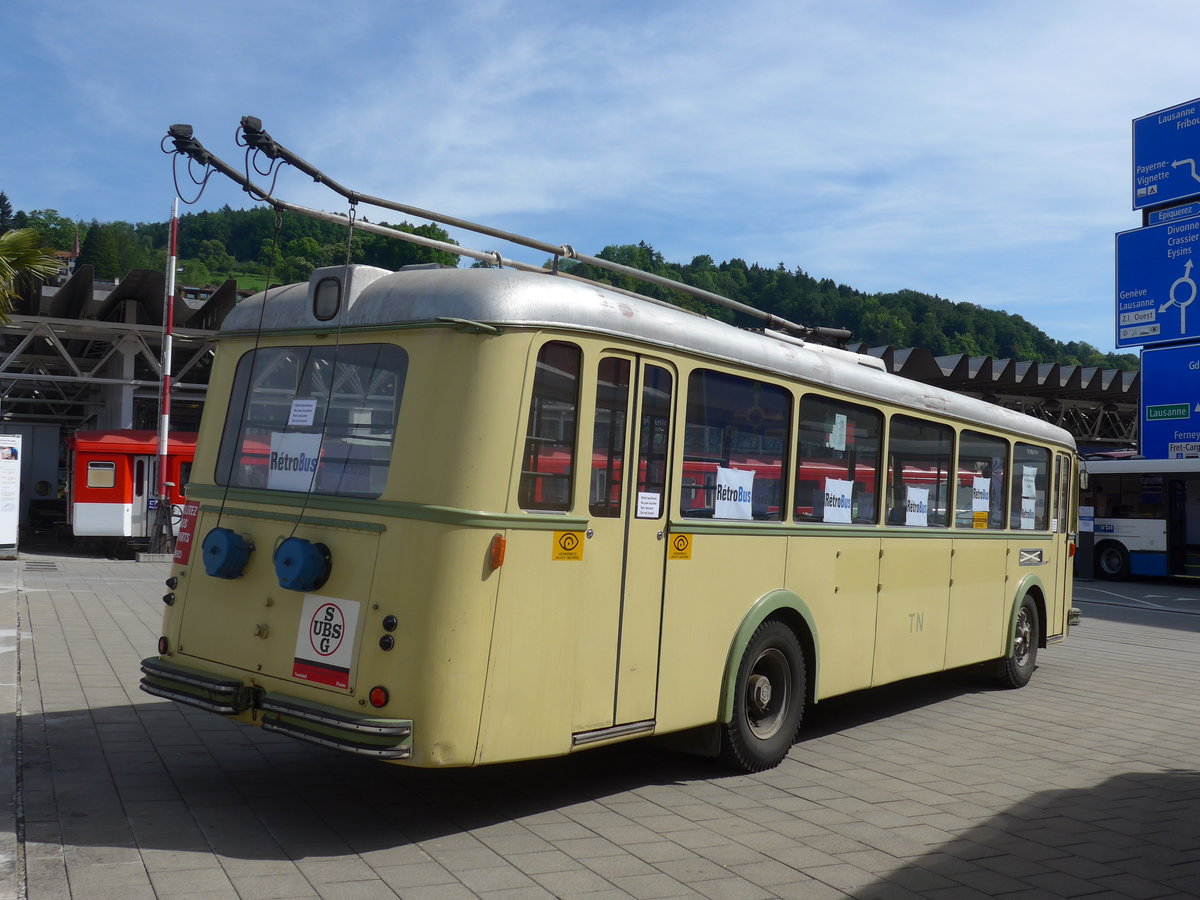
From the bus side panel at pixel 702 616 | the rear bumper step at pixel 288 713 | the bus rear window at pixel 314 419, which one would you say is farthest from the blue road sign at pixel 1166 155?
the rear bumper step at pixel 288 713

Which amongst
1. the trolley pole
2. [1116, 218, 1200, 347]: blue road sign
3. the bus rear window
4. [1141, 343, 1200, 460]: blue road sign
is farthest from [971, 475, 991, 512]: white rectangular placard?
[1116, 218, 1200, 347]: blue road sign

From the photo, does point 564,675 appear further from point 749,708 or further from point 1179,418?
point 1179,418

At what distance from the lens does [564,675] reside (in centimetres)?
541

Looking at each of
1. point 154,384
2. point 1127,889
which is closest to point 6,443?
point 154,384

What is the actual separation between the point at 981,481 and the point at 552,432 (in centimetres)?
562

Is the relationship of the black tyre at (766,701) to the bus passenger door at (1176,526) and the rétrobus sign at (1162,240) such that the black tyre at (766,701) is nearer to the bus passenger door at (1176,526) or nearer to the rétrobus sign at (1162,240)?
the bus passenger door at (1176,526)

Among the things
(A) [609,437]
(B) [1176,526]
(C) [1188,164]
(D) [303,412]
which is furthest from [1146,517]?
(D) [303,412]

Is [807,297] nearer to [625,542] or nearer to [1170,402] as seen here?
[1170,402]

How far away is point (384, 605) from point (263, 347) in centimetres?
180

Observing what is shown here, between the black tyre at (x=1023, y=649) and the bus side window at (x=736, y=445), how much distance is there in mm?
4634

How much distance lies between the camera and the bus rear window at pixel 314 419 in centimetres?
546

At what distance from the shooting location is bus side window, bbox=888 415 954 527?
27.7 ft

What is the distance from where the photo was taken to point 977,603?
384 inches

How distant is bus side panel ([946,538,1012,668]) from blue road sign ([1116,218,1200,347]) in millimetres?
20445
